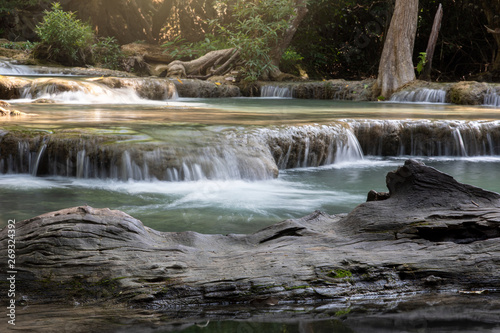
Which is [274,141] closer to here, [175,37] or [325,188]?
[325,188]

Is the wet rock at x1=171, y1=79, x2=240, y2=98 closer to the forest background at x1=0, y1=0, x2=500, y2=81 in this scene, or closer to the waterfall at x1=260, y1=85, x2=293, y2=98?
the waterfall at x1=260, y1=85, x2=293, y2=98

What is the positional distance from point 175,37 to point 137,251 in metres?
21.4

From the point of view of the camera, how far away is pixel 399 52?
14812 mm

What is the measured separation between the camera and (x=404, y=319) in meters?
2.17

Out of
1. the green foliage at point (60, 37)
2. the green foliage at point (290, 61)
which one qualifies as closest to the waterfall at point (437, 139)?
the green foliage at point (290, 61)

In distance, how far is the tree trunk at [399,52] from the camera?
14516mm

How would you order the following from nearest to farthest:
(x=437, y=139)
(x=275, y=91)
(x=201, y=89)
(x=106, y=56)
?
(x=437, y=139) → (x=201, y=89) → (x=275, y=91) → (x=106, y=56)

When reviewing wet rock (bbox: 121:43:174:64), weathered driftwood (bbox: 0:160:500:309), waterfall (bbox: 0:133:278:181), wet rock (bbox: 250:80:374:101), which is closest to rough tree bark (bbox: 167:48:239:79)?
wet rock (bbox: 121:43:174:64)

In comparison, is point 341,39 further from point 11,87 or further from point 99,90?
point 11,87

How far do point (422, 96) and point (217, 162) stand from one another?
30.4 ft

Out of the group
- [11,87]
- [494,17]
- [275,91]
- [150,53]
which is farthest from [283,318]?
[150,53]

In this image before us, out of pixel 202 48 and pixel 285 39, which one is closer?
pixel 285 39

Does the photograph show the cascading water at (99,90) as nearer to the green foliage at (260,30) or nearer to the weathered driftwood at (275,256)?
the green foliage at (260,30)

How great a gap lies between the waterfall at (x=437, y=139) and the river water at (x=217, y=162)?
15 mm
